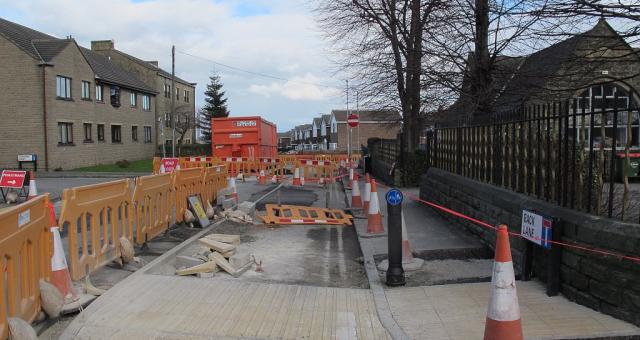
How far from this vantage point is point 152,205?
327 inches

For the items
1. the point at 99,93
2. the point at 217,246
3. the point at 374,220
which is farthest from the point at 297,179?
the point at 99,93

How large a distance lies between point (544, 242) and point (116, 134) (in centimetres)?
3920

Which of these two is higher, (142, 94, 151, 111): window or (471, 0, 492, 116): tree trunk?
(142, 94, 151, 111): window

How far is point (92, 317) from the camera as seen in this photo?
15.1ft

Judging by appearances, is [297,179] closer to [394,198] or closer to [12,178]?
[12,178]

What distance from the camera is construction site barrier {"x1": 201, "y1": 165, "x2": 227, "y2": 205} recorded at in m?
12.0

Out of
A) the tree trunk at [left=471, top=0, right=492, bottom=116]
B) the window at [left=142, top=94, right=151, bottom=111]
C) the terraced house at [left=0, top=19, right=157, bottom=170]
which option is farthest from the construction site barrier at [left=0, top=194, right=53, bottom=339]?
the window at [left=142, top=94, right=151, bottom=111]

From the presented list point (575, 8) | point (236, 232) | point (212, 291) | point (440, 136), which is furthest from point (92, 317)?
point (440, 136)

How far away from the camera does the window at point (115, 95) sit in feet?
128

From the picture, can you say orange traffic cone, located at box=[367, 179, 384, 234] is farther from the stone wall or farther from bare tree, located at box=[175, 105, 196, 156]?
bare tree, located at box=[175, 105, 196, 156]

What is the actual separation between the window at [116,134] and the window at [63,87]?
6728mm

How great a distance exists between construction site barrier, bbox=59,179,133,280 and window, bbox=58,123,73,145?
2759 centimetres

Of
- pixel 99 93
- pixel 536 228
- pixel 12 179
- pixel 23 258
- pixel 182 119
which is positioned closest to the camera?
pixel 23 258

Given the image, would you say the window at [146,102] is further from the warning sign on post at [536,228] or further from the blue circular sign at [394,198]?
the warning sign on post at [536,228]
